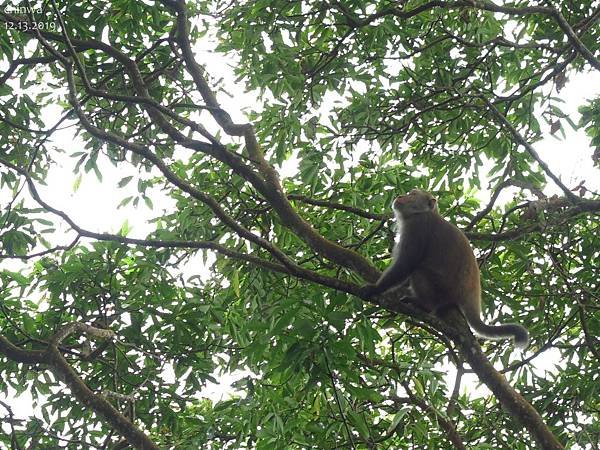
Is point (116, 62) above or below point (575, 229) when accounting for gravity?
above

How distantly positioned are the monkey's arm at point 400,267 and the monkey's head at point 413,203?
9.0 inches

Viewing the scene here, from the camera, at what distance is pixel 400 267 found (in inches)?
165

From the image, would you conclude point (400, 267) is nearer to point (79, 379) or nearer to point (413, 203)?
point (413, 203)

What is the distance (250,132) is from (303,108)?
1.74 feet

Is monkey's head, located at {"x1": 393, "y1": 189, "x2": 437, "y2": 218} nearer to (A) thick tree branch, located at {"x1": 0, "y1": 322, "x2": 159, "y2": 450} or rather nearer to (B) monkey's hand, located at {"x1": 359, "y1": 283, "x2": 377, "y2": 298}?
(B) monkey's hand, located at {"x1": 359, "y1": 283, "x2": 377, "y2": 298}

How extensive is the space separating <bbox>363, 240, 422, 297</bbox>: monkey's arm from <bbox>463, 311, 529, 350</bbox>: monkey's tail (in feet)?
1.64

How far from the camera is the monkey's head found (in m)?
4.61

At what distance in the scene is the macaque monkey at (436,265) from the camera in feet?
13.8

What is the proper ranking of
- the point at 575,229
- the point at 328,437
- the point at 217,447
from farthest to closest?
the point at 575,229, the point at 217,447, the point at 328,437

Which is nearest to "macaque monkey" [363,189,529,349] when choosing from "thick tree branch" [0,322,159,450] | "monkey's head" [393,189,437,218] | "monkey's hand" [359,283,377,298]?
"monkey's head" [393,189,437,218]

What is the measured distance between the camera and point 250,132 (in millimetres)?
4242

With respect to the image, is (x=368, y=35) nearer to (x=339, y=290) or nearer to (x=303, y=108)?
(x=303, y=108)

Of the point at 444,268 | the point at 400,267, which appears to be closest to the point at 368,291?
the point at 400,267

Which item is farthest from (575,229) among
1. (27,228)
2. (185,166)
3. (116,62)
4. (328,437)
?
(27,228)
